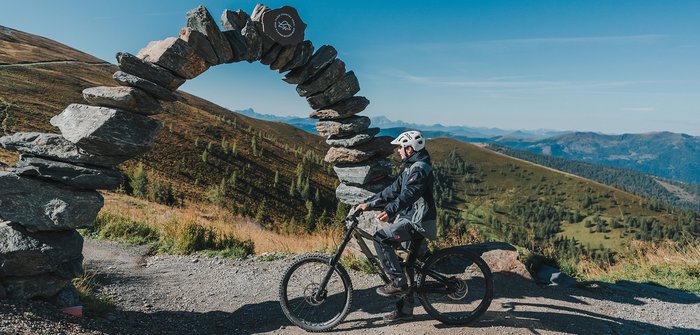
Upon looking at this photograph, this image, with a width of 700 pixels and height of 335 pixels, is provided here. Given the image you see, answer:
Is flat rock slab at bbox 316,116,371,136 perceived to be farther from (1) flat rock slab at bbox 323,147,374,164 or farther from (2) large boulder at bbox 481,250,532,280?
(2) large boulder at bbox 481,250,532,280

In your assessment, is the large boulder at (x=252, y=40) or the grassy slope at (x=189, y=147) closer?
the large boulder at (x=252, y=40)

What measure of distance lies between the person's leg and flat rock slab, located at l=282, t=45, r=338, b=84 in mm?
5231

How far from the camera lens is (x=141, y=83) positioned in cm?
787

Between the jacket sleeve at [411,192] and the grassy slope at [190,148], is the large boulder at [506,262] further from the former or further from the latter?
the grassy slope at [190,148]

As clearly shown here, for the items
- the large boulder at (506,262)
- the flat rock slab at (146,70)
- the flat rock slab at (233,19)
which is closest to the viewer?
the flat rock slab at (146,70)

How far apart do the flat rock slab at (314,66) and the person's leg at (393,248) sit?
5.23 meters

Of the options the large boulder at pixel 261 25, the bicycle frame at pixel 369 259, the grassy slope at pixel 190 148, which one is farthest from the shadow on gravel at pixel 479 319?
the grassy slope at pixel 190 148

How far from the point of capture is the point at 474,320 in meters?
7.72

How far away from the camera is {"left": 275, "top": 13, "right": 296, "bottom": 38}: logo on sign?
9.66 m

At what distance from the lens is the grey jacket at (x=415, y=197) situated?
694 cm

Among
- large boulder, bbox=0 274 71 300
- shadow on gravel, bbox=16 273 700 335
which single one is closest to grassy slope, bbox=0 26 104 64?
large boulder, bbox=0 274 71 300

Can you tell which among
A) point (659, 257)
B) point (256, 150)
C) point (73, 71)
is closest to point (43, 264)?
point (659, 257)

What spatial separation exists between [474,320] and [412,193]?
9.44 ft

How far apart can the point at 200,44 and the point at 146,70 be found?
3.94 ft
